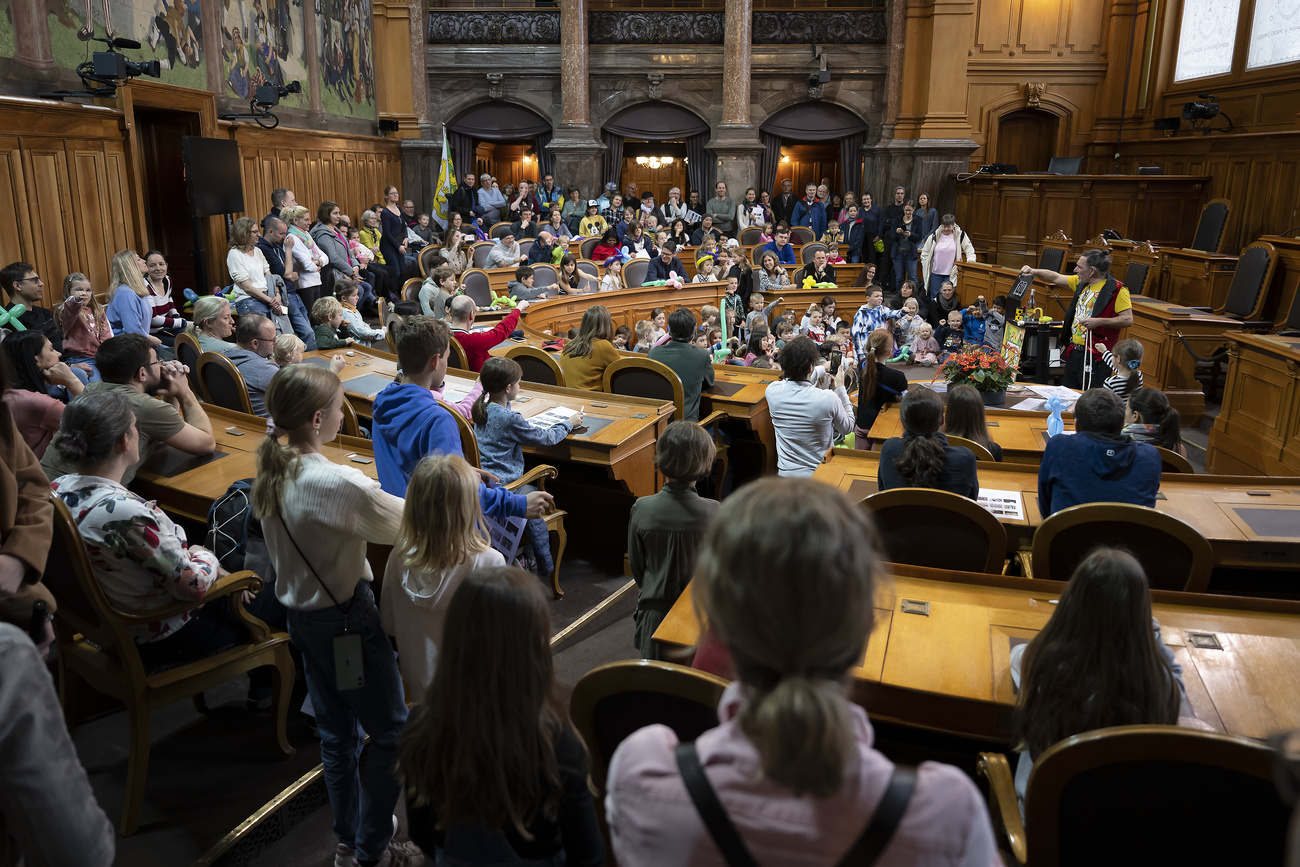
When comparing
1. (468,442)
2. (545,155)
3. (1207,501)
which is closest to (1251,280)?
(1207,501)

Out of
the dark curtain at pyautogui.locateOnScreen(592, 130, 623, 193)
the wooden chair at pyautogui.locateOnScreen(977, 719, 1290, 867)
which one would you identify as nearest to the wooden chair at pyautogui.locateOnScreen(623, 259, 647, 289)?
the dark curtain at pyautogui.locateOnScreen(592, 130, 623, 193)

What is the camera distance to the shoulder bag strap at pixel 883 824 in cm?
92

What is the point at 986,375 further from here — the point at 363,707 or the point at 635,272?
the point at 635,272

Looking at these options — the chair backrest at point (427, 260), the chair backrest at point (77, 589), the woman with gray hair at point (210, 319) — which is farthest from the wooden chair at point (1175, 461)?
the chair backrest at point (427, 260)

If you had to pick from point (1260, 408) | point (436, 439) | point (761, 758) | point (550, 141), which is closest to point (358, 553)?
point (436, 439)

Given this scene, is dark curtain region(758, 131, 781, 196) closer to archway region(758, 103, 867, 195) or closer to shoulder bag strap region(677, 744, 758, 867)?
archway region(758, 103, 867, 195)

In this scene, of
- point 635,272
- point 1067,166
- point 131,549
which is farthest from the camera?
point 1067,166

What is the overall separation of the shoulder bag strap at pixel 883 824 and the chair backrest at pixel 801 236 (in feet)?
47.3

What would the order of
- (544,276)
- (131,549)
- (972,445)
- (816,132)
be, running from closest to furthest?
1. (131,549)
2. (972,445)
3. (544,276)
4. (816,132)

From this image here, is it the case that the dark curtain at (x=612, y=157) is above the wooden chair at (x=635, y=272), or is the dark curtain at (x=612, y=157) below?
above

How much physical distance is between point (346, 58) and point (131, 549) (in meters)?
13.6

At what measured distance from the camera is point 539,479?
411 centimetres

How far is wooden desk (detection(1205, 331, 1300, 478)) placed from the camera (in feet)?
18.9

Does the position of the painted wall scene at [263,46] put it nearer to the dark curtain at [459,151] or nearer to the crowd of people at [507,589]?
the dark curtain at [459,151]
